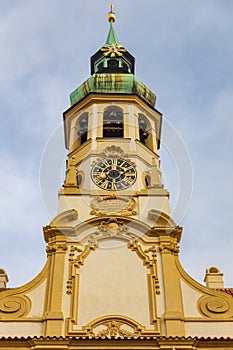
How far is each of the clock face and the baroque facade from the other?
4 cm

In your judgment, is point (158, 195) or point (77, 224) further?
point (158, 195)

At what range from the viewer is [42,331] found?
17.6 m

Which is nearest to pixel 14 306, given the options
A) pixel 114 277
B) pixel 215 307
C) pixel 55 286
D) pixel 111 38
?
pixel 55 286

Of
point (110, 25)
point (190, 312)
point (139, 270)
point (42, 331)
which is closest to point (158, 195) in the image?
point (139, 270)

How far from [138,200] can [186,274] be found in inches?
139

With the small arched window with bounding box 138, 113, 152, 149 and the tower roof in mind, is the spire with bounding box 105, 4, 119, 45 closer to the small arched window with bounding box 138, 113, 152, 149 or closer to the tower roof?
the tower roof

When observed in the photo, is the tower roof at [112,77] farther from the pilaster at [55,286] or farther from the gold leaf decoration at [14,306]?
the gold leaf decoration at [14,306]

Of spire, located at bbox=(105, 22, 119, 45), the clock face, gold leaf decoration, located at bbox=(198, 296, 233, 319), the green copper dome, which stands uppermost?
spire, located at bbox=(105, 22, 119, 45)

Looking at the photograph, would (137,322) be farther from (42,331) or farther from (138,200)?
(138,200)

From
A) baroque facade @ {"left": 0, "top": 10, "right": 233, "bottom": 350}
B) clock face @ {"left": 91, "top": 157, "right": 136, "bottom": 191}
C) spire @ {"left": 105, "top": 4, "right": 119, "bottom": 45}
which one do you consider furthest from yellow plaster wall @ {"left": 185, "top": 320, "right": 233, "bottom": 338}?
spire @ {"left": 105, "top": 4, "right": 119, "bottom": 45}

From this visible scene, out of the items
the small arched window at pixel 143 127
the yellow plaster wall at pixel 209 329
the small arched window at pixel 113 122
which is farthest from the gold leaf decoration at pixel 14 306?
the small arched window at pixel 143 127

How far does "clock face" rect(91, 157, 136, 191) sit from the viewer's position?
22484 millimetres

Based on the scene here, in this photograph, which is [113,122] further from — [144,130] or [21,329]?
[21,329]

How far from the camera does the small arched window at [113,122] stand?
83.2 feet
